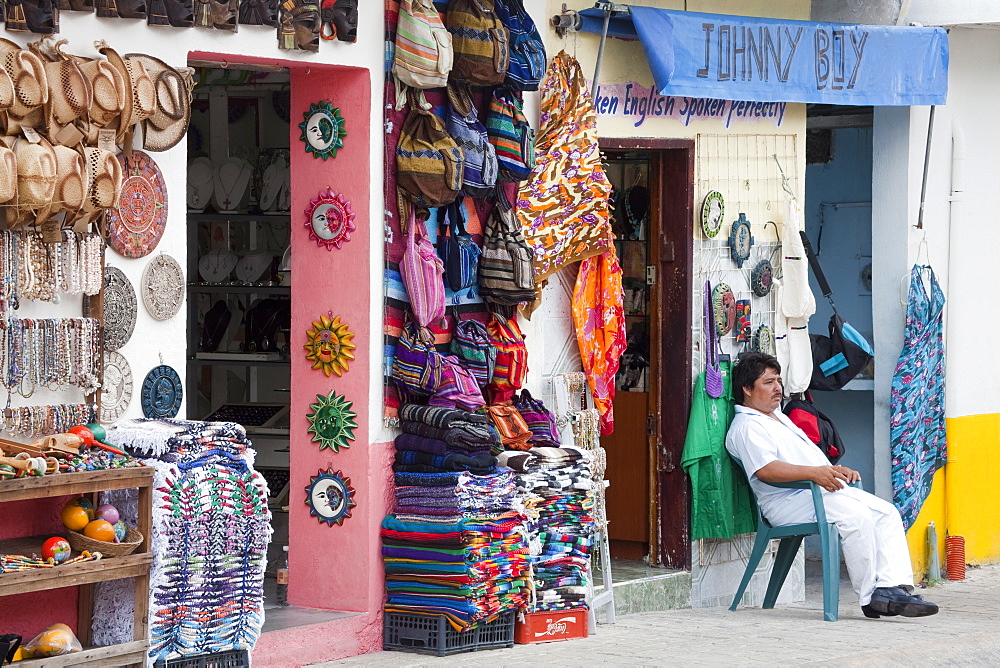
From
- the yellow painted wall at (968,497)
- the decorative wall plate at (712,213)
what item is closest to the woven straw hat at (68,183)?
the decorative wall plate at (712,213)

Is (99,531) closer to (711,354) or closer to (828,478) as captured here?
(828,478)

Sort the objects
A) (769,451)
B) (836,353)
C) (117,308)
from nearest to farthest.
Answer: (117,308)
(769,451)
(836,353)

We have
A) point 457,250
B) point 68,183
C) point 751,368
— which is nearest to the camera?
point 68,183

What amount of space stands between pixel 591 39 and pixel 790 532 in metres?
2.95

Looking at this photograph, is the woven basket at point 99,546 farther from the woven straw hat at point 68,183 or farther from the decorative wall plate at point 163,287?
the woven straw hat at point 68,183

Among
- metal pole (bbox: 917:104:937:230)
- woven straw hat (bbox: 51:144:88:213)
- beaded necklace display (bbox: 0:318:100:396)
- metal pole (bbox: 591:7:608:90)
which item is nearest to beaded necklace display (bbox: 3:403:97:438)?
beaded necklace display (bbox: 0:318:100:396)

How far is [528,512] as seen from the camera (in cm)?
762

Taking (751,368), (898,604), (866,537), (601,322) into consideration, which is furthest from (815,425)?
(601,322)

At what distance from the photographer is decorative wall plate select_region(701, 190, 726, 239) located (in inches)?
367

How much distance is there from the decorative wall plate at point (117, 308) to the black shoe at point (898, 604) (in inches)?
177

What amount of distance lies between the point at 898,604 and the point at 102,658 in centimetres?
457

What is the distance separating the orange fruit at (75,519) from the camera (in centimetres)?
591

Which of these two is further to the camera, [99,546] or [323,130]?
[323,130]

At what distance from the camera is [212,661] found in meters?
6.38
